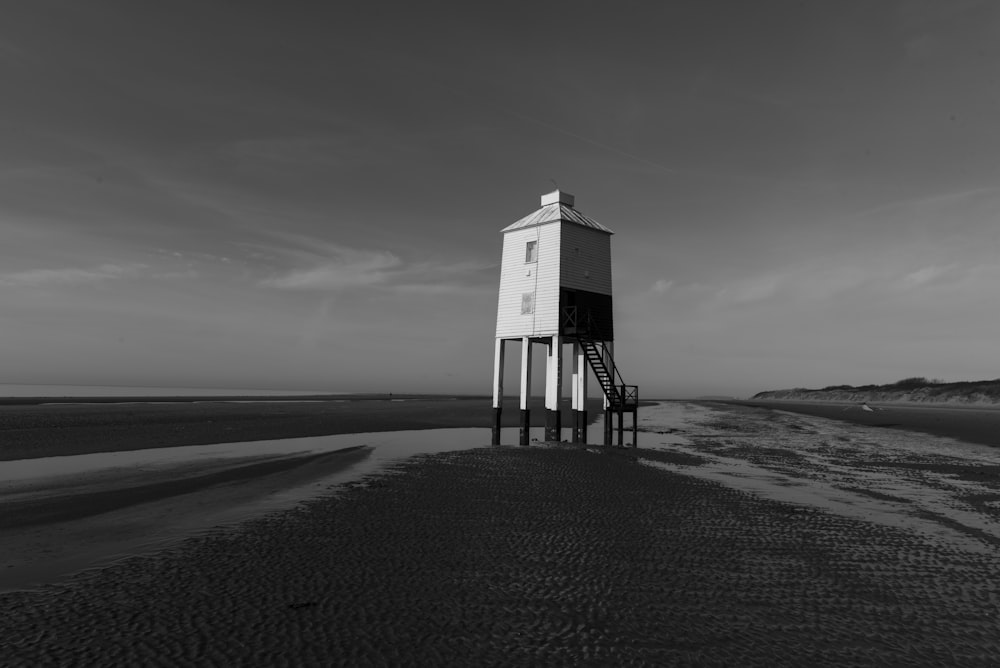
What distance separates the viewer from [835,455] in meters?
24.8

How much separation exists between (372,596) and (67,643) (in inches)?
121

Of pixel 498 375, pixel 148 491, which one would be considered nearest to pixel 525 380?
pixel 498 375

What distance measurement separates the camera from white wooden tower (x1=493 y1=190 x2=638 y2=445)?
2705 cm

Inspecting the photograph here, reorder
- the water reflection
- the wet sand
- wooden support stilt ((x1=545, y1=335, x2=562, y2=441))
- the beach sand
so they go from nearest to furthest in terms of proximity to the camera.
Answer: the beach sand → the water reflection → the wet sand → wooden support stilt ((x1=545, y1=335, x2=562, y2=441))

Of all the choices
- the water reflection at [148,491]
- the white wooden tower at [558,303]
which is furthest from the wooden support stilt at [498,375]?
the water reflection at [148,491]

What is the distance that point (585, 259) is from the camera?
1097 inches

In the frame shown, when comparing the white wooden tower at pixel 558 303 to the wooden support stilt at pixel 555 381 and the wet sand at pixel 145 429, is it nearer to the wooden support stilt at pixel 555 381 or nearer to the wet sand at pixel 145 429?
the wooden support stilt at pixel 555 381

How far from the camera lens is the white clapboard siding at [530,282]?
2703 centimetres

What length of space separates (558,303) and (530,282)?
2.00 metres

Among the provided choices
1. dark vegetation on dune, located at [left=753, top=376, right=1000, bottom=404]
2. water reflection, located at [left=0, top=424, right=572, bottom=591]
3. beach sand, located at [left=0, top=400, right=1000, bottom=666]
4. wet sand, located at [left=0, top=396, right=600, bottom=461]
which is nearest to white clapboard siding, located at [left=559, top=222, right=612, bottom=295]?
water reflection, located at [left=0, top=424, right=572, bottom=591]

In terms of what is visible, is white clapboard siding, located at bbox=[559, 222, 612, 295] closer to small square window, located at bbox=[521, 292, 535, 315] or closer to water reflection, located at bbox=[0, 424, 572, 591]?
small square window, located at bbox=[521, 292, 535, 315]

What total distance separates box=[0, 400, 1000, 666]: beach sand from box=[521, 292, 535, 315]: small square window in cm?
1586

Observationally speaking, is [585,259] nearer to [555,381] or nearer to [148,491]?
[555,381]

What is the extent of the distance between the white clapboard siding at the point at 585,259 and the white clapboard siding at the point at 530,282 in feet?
1.49
